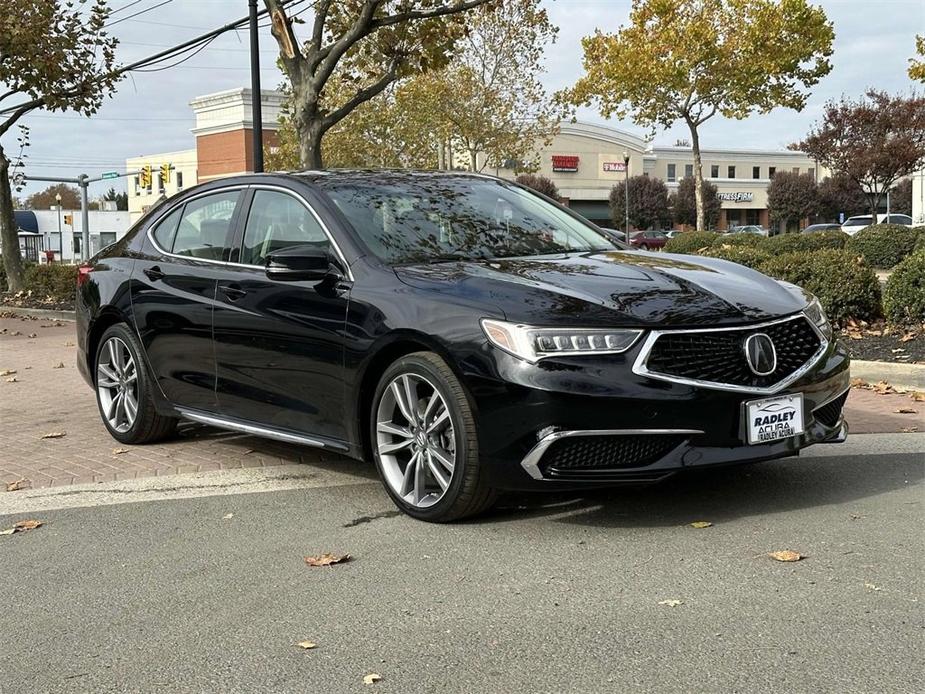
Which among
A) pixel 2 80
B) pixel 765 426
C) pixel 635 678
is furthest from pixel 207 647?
pixel 2 80

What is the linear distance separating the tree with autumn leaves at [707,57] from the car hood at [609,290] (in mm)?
28280

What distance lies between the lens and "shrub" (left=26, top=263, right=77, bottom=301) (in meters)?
20.4

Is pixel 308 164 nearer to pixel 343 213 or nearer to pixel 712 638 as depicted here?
pixel 343 213

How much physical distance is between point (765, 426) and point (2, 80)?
19516 millimetres

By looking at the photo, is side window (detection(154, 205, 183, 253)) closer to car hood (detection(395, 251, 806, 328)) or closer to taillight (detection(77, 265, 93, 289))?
taillight (detection(77, 265, 93, 289))

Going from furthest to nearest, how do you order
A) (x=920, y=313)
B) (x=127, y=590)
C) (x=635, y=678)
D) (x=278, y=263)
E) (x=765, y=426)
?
(x=920, y=313), (x=278, y=263), (x=765, y=426), (x=127, y=590), (x=635, y=678)

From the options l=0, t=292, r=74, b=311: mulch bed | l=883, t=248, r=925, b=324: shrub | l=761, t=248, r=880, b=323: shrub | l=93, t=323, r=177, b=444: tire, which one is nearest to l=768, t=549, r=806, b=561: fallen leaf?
l=93, t=323, r=177, b=444: tire

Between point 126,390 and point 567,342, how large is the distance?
367cm

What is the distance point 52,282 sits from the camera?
68.6 feet

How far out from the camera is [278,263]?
5086mm

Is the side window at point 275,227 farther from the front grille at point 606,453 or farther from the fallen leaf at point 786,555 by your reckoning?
the fallen leaf at point 786,555

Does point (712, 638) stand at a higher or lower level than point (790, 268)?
lower

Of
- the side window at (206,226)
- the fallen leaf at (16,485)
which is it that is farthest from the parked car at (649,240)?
the fallen leaf at (16,485)

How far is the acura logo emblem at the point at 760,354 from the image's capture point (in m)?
4.37
